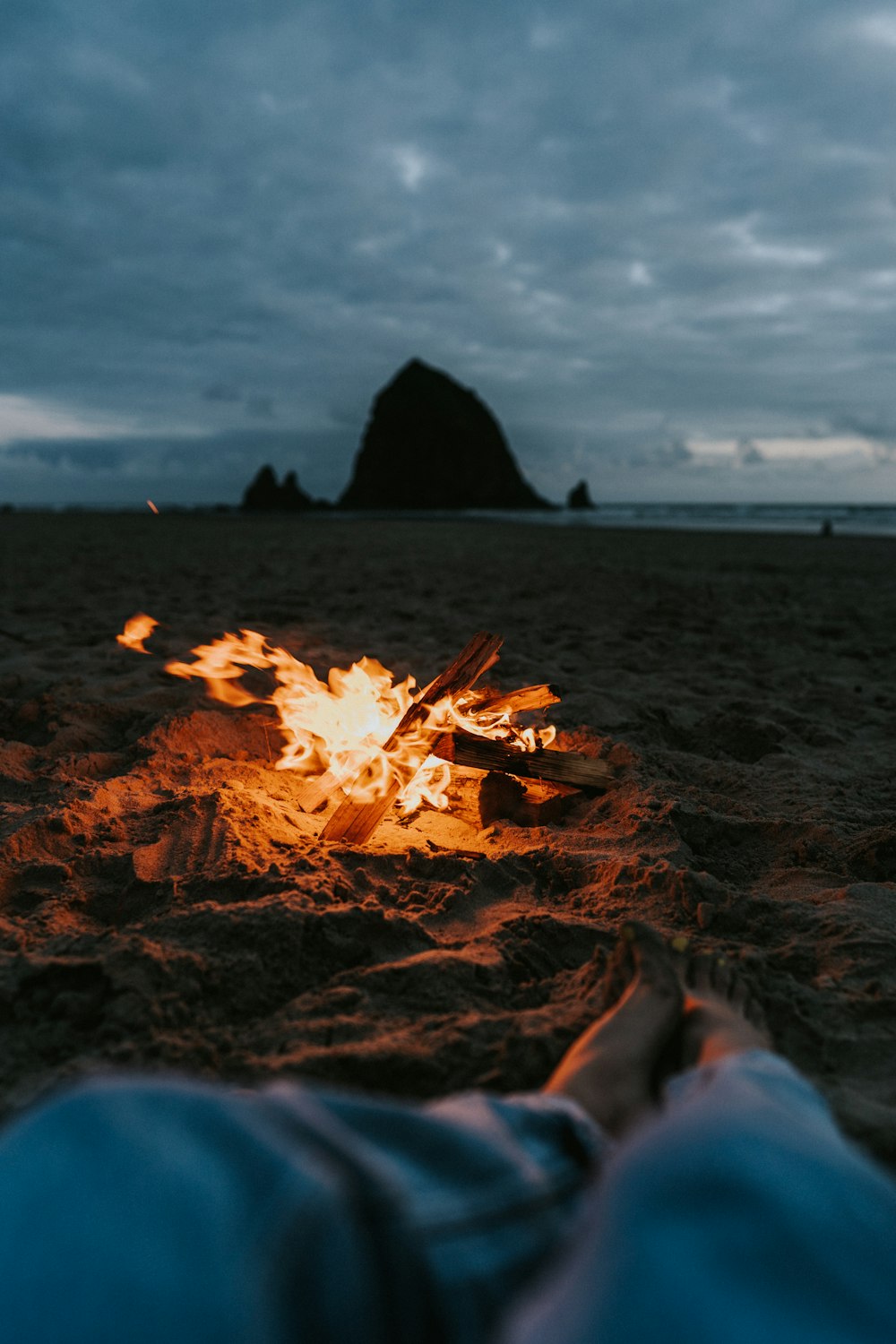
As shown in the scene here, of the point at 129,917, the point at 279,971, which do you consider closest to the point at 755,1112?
the point at 279,971

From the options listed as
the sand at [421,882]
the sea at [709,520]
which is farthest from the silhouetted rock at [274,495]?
the sand at [421,882]

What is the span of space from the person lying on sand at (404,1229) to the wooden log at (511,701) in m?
2.18

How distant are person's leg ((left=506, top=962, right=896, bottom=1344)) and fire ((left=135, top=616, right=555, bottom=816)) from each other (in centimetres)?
202

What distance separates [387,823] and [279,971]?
1.02m

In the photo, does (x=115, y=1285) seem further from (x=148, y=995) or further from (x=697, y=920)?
(x=697, y=920)

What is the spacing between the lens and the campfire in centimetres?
297

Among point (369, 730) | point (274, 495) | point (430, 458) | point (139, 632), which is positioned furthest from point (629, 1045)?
point (430, 458)

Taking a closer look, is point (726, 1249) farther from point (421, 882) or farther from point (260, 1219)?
point (421, 882)

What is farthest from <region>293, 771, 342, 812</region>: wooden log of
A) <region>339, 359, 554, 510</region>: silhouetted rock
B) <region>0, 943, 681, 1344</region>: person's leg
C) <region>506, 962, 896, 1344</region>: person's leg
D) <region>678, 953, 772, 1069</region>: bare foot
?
<region>339, 359, 554, 510</region>: silhouetted rock

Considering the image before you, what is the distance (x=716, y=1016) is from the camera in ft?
5.82

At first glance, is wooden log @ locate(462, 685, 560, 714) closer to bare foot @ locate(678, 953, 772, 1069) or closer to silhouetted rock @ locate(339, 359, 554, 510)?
bare foot @ locate(678, 953, 772, 1069)

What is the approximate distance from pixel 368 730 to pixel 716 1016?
1.89 metres

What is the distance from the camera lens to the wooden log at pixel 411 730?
279 centimetres

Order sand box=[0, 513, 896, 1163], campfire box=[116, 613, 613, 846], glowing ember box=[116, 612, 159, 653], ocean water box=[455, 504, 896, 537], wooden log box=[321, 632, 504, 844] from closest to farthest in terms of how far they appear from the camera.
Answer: sand box=[0, 513, 896, 1163]
wooden log box=[321, 632, 504, 844]
campfire box=[116, 613, 613, 846]
glowing ember box=[116, 612, 159, 653]
ocean water box=[455, 504, 896, 537]
